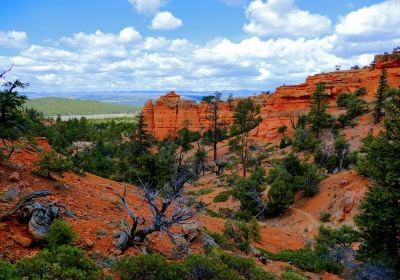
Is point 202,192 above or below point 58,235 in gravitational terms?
below

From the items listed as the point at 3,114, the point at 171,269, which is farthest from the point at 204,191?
the point at 171,269

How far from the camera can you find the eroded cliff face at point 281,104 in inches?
2719

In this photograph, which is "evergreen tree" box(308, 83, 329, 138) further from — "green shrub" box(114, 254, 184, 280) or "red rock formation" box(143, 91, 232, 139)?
"green shrub" box(114, 254, 184, 280)

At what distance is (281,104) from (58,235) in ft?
234

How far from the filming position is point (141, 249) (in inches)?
393

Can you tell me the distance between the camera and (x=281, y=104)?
2992 inches

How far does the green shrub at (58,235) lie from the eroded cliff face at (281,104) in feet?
192

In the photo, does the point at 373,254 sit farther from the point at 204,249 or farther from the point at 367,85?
the point at 367,85

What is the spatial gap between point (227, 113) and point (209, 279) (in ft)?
278

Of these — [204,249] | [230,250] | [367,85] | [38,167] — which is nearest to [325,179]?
[230,250]

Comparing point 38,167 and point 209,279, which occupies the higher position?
point 38,167

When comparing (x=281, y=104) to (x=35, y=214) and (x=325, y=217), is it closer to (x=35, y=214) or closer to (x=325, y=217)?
(x=325, y=217)

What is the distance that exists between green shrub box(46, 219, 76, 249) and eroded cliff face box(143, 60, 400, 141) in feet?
192

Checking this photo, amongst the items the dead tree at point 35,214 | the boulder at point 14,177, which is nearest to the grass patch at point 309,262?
the dead tree at point 35,214
